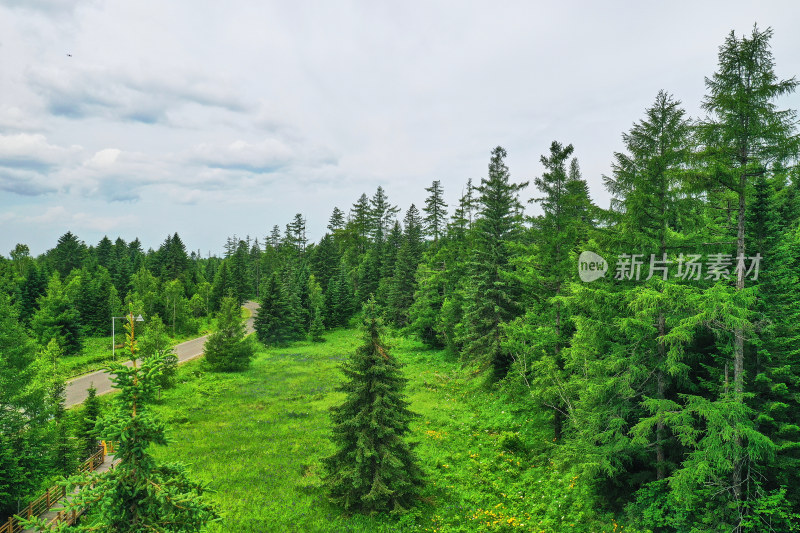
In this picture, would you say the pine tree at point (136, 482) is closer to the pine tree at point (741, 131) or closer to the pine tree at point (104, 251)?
the pine tree at point (741, 131)

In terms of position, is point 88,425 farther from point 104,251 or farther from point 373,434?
point 104,251

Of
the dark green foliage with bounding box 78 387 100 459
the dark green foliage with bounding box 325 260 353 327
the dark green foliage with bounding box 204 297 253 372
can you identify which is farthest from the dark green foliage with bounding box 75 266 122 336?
the dark green foliage with bounding box 78 387 100 459

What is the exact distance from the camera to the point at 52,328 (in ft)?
129

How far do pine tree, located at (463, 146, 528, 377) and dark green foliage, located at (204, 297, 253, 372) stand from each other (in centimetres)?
2114

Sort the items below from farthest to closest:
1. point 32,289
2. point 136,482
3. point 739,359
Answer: point 32,289, point 739,359, point 136,482

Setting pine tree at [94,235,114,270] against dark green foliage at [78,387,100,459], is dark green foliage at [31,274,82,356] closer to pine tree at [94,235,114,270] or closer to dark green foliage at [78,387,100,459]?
dark green foliage at [78,387,100,459]

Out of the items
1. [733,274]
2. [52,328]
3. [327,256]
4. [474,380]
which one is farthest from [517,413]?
[327,256]

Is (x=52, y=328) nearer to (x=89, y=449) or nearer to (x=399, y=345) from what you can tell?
(x=89, y=449)

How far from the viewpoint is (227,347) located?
35312mm

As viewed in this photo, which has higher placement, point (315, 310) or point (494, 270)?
point (494, 270)

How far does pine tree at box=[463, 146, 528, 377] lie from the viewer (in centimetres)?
2603

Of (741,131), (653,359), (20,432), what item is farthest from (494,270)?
(20,432)

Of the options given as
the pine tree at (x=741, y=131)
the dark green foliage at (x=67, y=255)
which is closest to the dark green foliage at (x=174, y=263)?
the dark green foliage at (x=67, y=255)

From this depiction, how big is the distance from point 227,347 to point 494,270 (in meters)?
24.8
